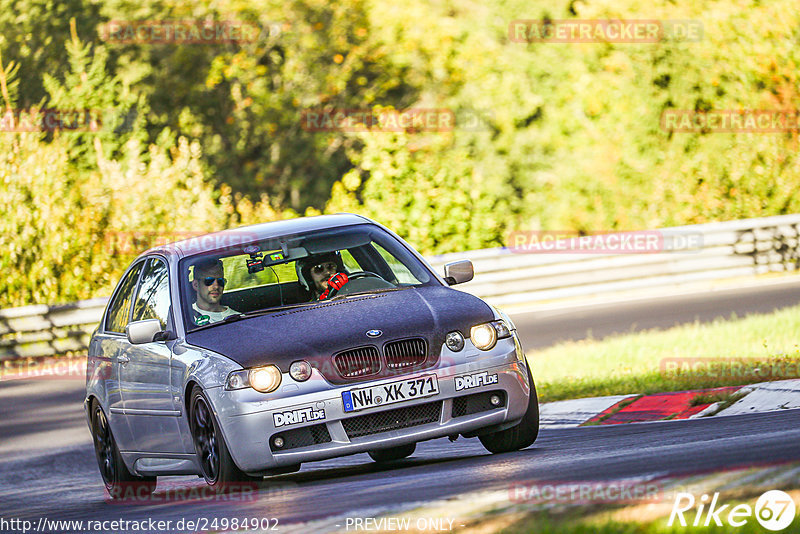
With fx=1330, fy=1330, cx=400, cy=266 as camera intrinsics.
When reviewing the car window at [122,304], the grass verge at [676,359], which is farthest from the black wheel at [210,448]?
the grass verge at [676,359]

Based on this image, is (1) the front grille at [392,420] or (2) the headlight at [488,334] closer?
(1) the front grille at [392,420]

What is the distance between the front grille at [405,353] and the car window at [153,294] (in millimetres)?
1848

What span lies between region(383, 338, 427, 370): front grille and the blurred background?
1517cm

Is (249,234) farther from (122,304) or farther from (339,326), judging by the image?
(339,326)

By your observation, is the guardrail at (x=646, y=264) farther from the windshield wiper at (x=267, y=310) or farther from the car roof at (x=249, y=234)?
the windshield wiper at (x=267, y=310)

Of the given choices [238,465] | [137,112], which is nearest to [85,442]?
[238,465]

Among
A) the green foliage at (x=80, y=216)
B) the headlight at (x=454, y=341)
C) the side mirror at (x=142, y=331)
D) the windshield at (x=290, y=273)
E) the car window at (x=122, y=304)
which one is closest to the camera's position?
the headlight at (x=454, y=341)

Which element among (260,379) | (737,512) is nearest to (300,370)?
(260,379)

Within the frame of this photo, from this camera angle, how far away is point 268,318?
7988mm

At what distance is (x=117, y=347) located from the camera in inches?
362

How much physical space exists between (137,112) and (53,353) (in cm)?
1129

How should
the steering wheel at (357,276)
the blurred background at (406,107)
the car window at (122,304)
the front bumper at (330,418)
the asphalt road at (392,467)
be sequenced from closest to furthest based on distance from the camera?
the asphalt road at (392,467) < the front bumper at (330,418) < the steering wheel at (357,276) < the car window at (122,304) < the blurred background at (406,107)

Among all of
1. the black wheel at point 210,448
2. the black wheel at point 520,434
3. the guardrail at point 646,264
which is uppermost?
the black wheel at point 210,448

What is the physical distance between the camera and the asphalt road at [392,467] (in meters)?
6.04
